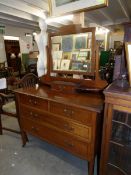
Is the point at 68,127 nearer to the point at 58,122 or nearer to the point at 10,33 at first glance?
the point at 58,122

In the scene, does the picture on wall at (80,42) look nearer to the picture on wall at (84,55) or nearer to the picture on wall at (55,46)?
the picture on wall at (84,55)

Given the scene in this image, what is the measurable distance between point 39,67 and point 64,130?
3.35ft

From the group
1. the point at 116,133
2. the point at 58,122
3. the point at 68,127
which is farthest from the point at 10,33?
the point at 116,133

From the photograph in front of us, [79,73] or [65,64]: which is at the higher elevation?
[65,64]

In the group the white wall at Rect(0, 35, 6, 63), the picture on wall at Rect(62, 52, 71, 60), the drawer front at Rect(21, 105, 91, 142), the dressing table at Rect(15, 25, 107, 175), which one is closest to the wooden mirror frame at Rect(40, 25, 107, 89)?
the dressing table at Rect(15, 25, 107, 175)

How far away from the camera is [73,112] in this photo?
4.52 feet

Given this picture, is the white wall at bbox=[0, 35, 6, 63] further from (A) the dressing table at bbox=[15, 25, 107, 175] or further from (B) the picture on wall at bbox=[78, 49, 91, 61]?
(B) the picture on wall at bbox=[78, 49, 91, 61]

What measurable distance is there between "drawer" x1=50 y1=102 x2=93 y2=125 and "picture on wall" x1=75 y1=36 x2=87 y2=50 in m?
0.72

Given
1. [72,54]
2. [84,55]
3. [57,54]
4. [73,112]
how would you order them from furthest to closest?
1. [57,54]
2. [72,54]
3. [84,55]
4. [73,112]

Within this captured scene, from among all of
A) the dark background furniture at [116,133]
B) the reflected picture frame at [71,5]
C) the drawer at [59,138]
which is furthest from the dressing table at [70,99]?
the reflected picture frame at [71,5]

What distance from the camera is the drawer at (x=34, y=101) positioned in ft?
5.20

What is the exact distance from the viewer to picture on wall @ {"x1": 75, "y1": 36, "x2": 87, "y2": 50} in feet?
5.35

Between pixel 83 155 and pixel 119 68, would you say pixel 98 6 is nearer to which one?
pixel 119 68

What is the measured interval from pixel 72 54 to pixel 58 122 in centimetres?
83
